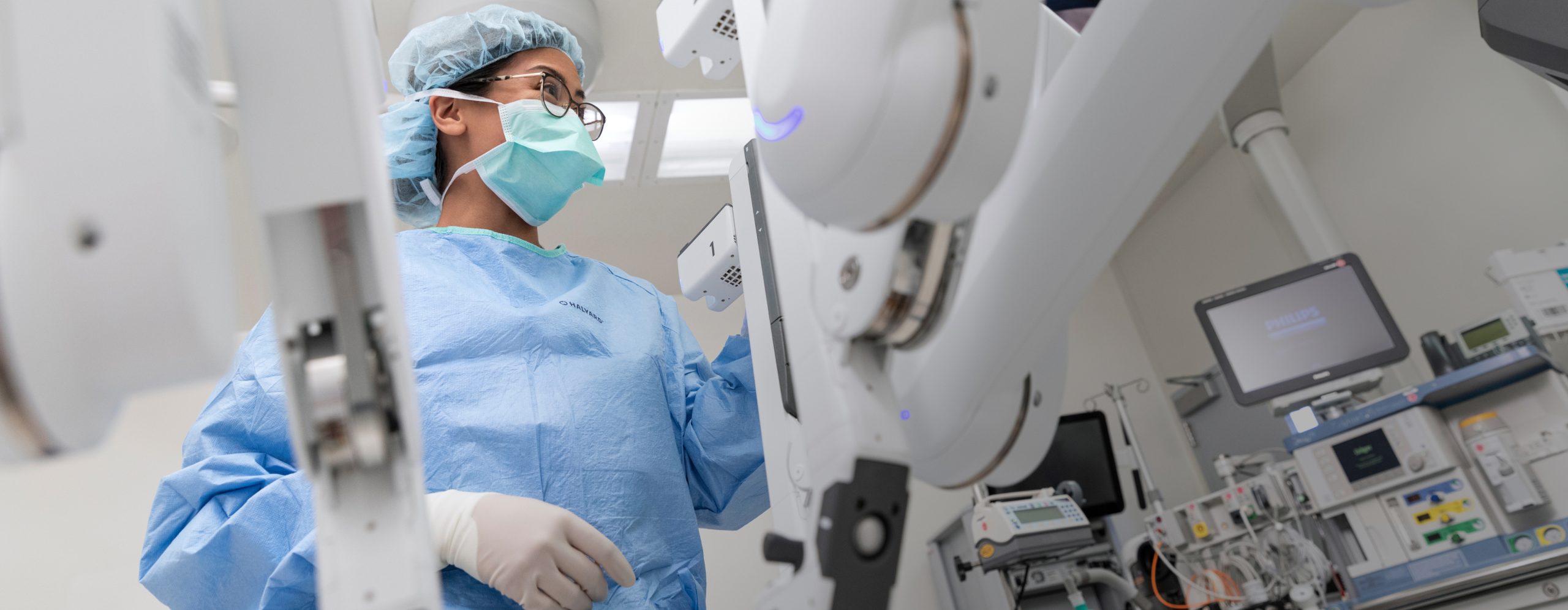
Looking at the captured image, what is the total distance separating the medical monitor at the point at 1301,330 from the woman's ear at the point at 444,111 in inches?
113

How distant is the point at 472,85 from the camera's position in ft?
5.75

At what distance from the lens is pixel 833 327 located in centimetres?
65

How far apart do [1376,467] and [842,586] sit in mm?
2830

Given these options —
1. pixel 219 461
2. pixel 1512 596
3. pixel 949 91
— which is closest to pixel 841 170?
pixel 949 91

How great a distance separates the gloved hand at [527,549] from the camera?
0.94m

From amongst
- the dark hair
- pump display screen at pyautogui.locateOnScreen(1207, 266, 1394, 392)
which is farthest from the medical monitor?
the dark hair

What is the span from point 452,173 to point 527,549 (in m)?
1.01

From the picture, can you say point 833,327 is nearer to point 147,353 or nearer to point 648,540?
point 147,353

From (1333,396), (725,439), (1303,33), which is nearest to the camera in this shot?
(725,439)

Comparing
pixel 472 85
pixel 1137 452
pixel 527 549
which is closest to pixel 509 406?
pixel 527 549

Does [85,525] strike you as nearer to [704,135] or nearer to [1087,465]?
[704,135]

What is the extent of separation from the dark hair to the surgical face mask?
0.12 meters

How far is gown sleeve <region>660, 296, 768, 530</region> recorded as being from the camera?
56.5 inches

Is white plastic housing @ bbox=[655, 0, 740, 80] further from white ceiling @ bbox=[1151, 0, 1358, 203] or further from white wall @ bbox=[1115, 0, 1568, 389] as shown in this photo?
white wall @ bbox=[1115, 0, 1568, 389]
